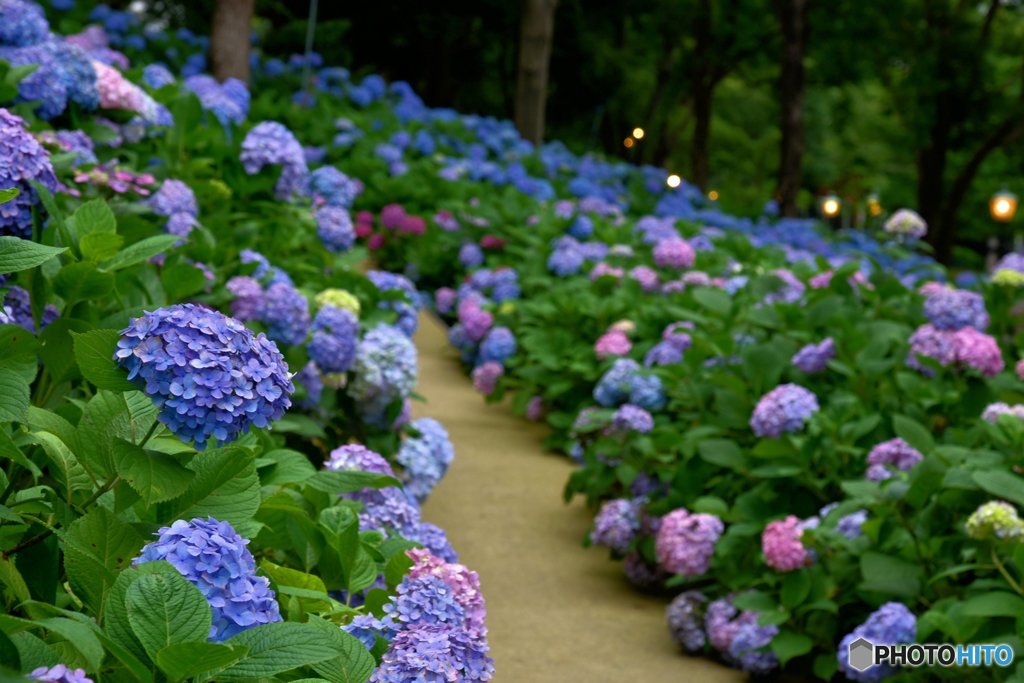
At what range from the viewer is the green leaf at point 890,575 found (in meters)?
3.12

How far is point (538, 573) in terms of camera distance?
422 centimetres

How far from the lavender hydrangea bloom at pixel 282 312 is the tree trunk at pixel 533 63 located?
9042 mm

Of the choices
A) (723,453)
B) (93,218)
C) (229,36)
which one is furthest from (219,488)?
(229,36)

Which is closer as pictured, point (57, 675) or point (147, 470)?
point (57, 675)

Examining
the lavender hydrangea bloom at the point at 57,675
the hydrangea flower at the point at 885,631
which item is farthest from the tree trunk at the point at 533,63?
the lavender hydrangea bloom at the point at 57,675

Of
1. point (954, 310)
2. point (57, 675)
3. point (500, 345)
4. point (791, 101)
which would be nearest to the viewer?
point (57, 675)

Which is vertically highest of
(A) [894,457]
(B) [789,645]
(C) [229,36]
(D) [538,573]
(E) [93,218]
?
(E) [93,218]

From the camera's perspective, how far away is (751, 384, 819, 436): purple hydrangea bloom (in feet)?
12.3

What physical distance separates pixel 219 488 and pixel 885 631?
6.44ft

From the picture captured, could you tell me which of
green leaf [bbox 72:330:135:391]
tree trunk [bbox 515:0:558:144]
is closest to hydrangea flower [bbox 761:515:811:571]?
green leaf [bbox 72:330:135:391]

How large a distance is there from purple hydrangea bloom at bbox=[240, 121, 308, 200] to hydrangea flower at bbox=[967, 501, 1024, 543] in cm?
223

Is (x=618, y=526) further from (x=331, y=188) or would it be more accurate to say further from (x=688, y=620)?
(x=331, y=188)

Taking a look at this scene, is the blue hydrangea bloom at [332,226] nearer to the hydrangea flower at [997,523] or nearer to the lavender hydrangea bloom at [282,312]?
the lavender hydrangea bloom at [282,312]

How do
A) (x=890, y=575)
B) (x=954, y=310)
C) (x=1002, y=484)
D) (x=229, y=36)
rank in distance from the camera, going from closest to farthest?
1. (x=1002, y=484)
2. (x=890, y=575)
3. (x=954, y=310)
4. (x=229, y=36)
